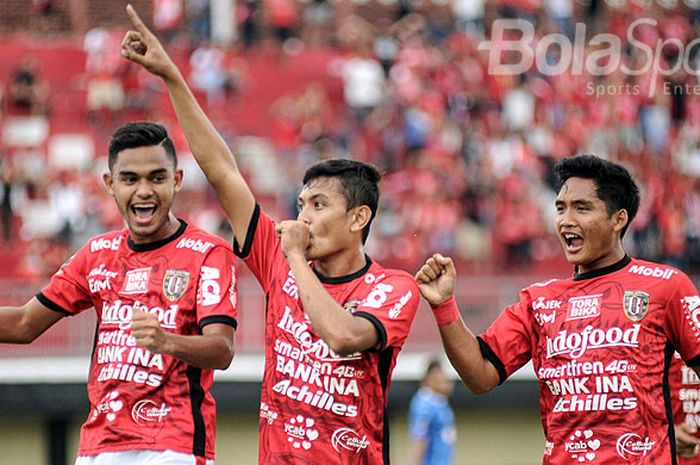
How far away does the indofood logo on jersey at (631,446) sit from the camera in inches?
224

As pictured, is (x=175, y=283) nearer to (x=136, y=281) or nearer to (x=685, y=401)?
(x=136, y=281)

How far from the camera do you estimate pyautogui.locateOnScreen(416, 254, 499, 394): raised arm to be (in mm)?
5762

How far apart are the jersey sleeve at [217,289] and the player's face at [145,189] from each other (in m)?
0.29

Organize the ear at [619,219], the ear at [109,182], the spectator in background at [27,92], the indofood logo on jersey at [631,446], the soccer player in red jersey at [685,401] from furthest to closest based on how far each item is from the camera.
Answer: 1. the spectator in background at [27,92]
2. the soccer player in red jersey at [685,401]
3. the ear at [109,182]
4. the ear at [619,219]
5. the indofood logo on jersey at [631,446]

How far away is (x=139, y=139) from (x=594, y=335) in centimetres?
217

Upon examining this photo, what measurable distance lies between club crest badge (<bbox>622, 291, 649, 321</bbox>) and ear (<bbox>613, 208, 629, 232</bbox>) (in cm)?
31

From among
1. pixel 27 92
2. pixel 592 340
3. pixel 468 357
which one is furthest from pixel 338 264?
pixel 27 92

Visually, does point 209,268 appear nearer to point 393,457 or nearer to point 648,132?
point 393,457

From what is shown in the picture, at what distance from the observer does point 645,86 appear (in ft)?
67.4

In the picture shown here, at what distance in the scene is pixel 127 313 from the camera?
594 centimetres

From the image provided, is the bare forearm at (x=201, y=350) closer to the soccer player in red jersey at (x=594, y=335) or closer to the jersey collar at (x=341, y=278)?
the jersey collar at (x=341, y=278)

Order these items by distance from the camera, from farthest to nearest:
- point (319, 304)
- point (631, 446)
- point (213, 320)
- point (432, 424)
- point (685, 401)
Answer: point (432, 424), point (685, 401), point (213, 320), point (631, 446), point (319, 304)

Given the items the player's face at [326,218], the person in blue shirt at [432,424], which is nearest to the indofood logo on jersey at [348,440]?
the player's face at [326,218]

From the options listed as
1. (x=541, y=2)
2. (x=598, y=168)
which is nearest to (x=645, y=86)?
(x=541, y=2)
